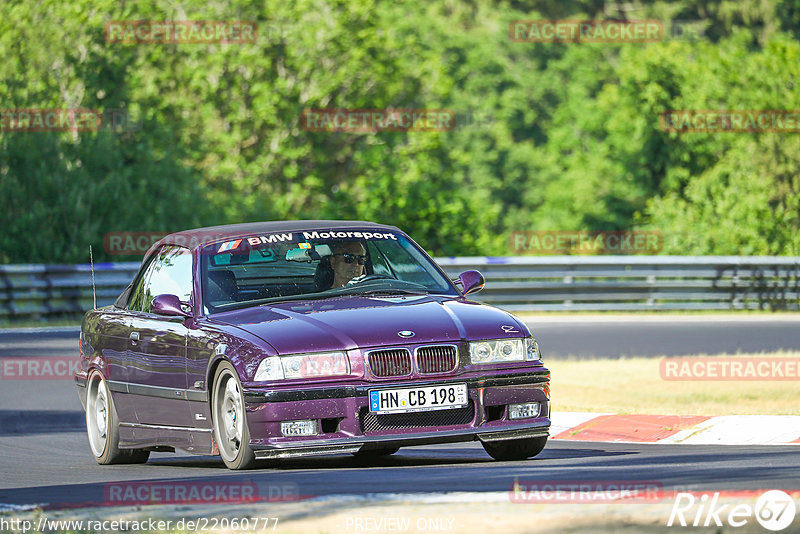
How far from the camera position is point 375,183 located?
1470 inches

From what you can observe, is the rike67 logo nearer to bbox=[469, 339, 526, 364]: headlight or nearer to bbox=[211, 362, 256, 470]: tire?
bbox=[469, 339, 526, 364]: headlight

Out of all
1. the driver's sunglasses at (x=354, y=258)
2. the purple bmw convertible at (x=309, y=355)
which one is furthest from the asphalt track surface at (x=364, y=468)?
the driver's sunglasses at (x=354, y=258)

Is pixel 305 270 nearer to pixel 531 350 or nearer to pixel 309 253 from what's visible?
pixel 309 253

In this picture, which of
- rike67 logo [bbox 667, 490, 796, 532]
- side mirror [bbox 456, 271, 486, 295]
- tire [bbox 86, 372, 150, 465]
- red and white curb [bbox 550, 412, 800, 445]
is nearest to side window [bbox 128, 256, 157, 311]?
tire [bbox 86, 372, 150, 465]

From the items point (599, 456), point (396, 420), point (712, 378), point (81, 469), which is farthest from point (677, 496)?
point (712, 378)

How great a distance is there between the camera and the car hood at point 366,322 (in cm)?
826

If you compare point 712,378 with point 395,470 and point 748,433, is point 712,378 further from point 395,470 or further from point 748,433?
point 395,470

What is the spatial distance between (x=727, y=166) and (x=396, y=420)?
40.4 metres

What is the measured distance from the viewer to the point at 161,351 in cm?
938

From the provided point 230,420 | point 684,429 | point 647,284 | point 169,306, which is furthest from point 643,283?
point 230,420

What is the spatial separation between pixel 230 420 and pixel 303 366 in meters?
0.64

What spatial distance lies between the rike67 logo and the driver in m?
3.65

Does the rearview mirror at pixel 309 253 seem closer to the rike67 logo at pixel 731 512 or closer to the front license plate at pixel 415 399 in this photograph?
the front license plate at pixel 415 399

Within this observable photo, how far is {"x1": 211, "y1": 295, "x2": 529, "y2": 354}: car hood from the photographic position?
27.1 feet
